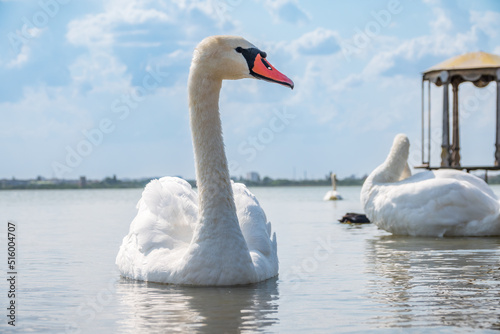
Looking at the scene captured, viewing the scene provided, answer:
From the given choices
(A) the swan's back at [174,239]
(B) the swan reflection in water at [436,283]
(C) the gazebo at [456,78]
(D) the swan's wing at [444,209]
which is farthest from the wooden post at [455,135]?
(A) the swan's back at [174,239]

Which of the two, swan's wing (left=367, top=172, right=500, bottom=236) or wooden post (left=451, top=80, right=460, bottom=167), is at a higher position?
wooden post (left=451, top=80, right=460, bottom=167)

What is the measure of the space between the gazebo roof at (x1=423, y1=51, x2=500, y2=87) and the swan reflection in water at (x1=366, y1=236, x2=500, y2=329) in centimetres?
909

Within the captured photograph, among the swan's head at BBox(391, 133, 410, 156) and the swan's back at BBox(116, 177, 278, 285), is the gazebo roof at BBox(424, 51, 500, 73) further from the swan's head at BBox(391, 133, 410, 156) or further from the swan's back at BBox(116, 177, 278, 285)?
A: the swan's back at BBox(116, 177, 278, 285)

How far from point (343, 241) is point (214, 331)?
821cm

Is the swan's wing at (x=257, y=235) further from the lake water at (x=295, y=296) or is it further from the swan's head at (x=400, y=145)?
the swan's head at (x=400, y=145)

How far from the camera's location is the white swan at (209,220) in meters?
7.96

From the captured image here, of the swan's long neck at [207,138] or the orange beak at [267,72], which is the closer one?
the orange beak at [267,72]

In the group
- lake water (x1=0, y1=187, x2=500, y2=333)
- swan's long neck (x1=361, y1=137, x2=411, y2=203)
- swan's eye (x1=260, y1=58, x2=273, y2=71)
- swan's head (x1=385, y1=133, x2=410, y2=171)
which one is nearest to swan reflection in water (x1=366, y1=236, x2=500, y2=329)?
lake water (x1=0, y1=187, x2=500, y2=333)

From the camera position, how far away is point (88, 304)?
7.61 metres

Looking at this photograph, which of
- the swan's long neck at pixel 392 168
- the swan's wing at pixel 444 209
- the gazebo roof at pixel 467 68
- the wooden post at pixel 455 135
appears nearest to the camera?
the swan's wing at pixel 444 209

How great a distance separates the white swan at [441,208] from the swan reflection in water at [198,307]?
645 cm

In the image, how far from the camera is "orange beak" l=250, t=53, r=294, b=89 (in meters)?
7.93

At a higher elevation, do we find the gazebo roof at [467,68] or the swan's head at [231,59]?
the gazebo roof at [467,68]

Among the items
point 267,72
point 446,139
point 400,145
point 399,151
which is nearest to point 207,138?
point 267,72
